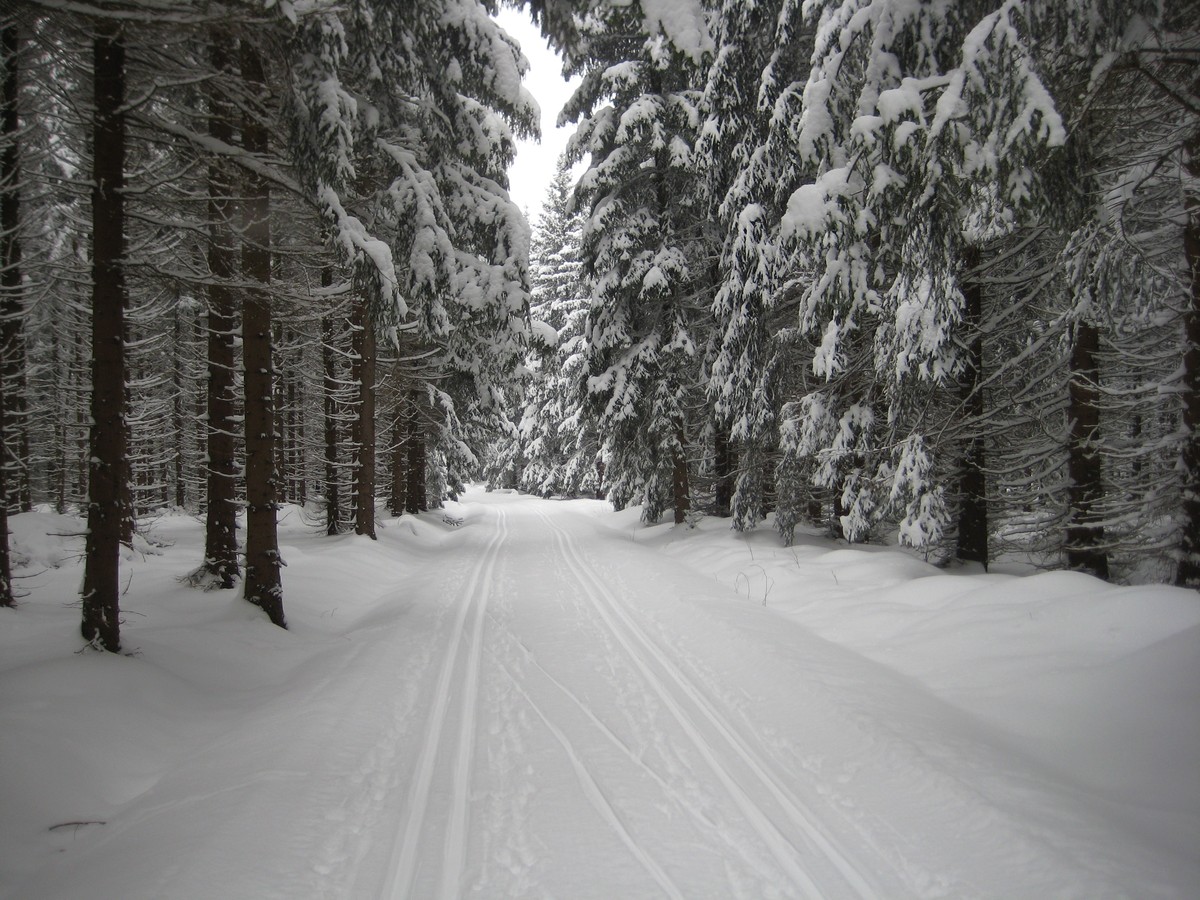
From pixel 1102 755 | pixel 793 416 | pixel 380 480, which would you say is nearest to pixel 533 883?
pixel 1102 755

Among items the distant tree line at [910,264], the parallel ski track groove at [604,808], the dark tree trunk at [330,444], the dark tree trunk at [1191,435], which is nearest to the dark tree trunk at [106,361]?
the parallel ski track groove at [604,808]

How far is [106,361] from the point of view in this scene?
5.33m

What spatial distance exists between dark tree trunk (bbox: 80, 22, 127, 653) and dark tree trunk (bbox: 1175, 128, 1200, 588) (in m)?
11.4

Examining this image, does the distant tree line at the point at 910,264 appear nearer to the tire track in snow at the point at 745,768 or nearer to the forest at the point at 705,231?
the forest at the point at 705,231

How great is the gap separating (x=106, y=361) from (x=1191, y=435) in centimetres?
1175

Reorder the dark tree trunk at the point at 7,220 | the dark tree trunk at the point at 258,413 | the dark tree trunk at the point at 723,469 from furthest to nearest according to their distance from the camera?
the dark tree trunk at the point at 723,469 < the dark tree trunk at the point at 258,413 < the dark tree trunk at the point at 7,220

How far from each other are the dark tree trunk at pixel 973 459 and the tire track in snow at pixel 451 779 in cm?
756

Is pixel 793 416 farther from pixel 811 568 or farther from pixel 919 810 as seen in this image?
pixel 919 810

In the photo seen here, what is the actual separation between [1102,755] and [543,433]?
112ft

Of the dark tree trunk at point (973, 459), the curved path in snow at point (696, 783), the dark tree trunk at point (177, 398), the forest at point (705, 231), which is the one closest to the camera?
the curved path in snow at point (696, 783)

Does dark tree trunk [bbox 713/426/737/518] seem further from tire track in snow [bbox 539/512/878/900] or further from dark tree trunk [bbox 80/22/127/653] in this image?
dark tree trunk [bbox 80/22/127/653]

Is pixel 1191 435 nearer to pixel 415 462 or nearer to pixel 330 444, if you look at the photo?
pixel 330 444

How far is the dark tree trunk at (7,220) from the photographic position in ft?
22.6

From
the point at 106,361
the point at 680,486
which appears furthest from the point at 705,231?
the point at 106,361
